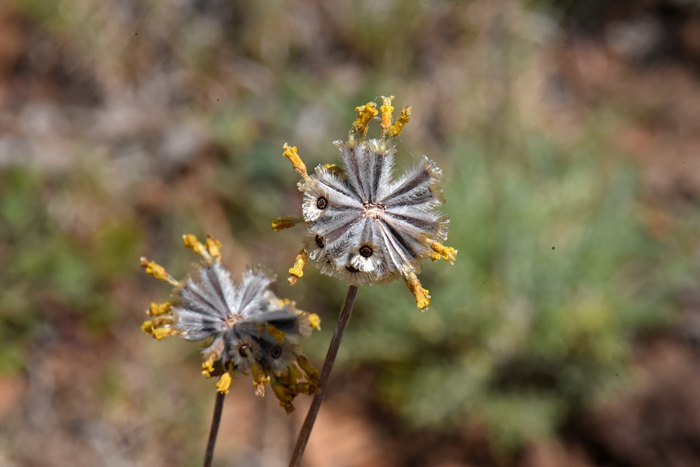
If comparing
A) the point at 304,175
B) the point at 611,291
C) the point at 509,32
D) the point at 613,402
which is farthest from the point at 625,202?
the point at 304,175

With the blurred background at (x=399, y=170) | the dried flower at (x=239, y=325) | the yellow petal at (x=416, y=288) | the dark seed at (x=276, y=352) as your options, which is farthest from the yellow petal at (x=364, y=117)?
the blurred background at (x=399, y=170)

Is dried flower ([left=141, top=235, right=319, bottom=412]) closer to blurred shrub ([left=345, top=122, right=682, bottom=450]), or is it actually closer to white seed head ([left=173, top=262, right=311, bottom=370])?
white seed head ([left=173, top=262, right=311, bottom=370])

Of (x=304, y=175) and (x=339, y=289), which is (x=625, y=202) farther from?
(x=304, y=175)

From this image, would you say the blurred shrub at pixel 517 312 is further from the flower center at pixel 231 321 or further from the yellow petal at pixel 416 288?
the yellow petal at pixel 416 288

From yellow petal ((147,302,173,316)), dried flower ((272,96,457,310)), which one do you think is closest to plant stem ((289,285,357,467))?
dried flower ((272,96,457,310))

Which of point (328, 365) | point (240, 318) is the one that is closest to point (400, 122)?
point (328, 365)

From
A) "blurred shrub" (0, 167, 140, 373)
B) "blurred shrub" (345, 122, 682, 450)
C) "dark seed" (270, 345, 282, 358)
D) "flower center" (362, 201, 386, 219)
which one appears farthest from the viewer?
"blurred shrub" (0, 167, 140, 373)

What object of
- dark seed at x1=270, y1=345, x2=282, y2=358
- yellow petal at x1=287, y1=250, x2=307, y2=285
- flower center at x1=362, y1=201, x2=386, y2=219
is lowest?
dark seed at x1=270, y1=345, x2=282, y2=358

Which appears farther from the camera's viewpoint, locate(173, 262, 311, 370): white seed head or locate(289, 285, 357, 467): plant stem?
locate(173, 262, 311, 370): white seed head
